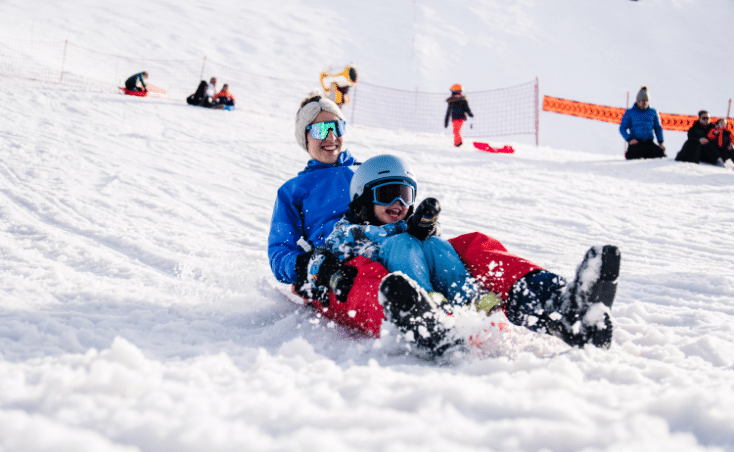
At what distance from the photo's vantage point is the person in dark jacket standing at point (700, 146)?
7516 millimetres

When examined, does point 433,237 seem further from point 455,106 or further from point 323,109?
point 455,106

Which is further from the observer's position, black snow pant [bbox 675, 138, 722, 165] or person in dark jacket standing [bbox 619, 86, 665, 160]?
person in dark jacket standing [bbox 619, 86, 665, 160]

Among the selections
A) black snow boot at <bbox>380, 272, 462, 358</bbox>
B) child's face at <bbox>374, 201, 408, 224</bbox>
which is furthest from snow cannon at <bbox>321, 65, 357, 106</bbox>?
black snow boot at <bbox>380, 272, 462, 358</bbox>

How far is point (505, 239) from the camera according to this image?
4.02 metres

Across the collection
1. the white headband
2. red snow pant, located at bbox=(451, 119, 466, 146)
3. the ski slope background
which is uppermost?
red snow pant, located at bbox=(451, 119, 466, 146)

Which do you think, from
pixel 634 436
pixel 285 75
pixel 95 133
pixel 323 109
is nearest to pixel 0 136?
pixel 95 133

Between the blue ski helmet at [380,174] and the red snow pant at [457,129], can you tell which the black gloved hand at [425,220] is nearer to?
the blue ski helmet at [380,174]

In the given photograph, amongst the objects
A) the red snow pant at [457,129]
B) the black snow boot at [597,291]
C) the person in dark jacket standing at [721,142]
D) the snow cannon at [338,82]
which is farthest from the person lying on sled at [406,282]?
the snow cannon at [338,82]

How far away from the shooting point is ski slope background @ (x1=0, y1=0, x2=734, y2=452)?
3.24 ft

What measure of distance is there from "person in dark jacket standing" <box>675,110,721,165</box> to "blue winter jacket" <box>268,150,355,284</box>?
7.22 meters

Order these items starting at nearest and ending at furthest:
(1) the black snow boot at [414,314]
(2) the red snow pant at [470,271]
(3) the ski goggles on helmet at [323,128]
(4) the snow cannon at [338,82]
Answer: (1) the black snow boot at [414,314]
(2) the red snow pant at [470,271]
(3) the ski goggles on helmet at [323,128]
(4) the snow cannon at [338,82]

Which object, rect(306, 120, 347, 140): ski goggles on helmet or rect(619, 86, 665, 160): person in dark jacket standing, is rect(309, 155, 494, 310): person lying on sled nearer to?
rect(306, 120, 347, 140): ski goggles on helmet

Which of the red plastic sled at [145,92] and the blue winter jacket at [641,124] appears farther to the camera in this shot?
the red plastic sled at [145,92]

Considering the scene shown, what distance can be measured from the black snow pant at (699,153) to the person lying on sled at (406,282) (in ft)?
23.7
